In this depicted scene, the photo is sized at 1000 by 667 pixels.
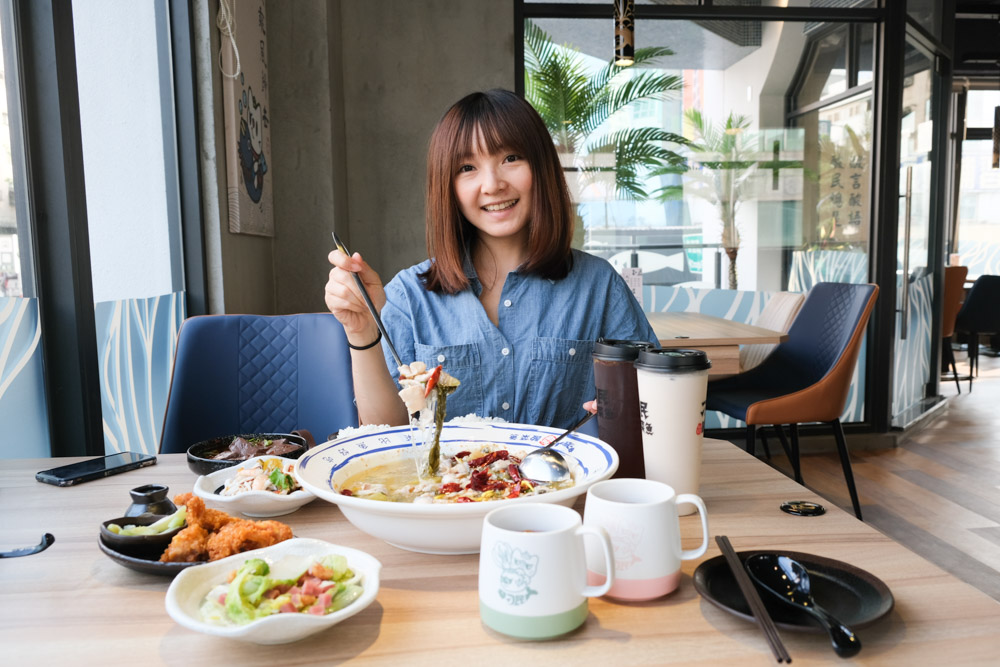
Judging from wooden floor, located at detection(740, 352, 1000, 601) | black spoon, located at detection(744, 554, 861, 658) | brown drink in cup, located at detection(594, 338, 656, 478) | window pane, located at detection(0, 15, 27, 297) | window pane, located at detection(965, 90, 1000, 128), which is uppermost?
window pane, located at detection(965, 90, 1000, 128)

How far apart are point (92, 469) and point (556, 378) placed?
869 millimetres

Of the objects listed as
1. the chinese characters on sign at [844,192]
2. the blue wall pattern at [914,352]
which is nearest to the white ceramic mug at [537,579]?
the chinese characters on sign at [844,192]

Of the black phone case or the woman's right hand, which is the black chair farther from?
the black phone case

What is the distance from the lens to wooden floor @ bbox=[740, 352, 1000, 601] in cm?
273

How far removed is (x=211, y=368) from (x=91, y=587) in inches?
40.3

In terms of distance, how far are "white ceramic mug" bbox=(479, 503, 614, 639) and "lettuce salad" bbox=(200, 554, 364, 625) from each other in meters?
0.13

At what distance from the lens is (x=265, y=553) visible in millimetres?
717

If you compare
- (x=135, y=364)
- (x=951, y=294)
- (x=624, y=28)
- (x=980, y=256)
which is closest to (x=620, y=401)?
(x=135, y=364)

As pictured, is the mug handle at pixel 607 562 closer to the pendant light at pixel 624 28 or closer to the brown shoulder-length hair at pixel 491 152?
the brown shoulder-length hair at pixel 491 152

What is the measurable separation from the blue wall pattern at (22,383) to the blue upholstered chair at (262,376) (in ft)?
1.09

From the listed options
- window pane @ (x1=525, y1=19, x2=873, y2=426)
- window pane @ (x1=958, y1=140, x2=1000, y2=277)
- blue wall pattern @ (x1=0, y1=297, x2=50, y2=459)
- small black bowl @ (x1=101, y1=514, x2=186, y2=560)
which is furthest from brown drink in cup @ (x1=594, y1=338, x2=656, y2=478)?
window pane @ (x1=958, y1=140, x2=1000, y2=277)

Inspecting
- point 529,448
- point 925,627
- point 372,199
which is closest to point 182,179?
point 372,199

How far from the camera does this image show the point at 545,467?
92 cm

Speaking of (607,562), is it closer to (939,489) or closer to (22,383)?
(22,383)
